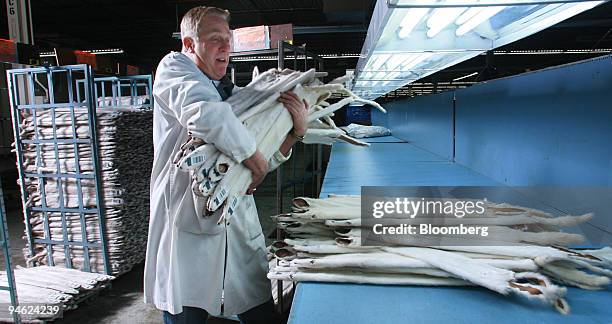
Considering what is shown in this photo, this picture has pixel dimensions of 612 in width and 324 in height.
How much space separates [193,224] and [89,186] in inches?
123

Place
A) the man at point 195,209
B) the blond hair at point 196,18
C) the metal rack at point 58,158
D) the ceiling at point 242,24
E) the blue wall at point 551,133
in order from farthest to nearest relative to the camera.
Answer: the ceiling at point 242,24 < the metal rack at point 58,158 < the blue wall at point 551,133 < the blond hair at point 196,18 < the man at point 195,209

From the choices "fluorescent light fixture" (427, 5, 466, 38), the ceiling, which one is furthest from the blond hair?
the ceiling

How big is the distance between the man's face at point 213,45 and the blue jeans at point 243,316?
952 millimetres

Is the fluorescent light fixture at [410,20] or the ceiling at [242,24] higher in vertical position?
the ceiling at [242,24]

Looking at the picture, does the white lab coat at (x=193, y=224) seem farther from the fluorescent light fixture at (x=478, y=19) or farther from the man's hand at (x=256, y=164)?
the fluorescent light fixture at (x=478, y=19)

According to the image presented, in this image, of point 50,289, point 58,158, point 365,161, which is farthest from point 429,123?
point 50,289

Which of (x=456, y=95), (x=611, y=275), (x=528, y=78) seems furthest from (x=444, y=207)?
(x=456, y=95)

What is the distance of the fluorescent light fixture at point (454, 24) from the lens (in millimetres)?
1312

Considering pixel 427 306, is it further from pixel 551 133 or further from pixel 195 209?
pixel 551 133

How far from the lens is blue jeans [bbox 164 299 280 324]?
4.94 feet

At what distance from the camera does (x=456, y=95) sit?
11.8ft

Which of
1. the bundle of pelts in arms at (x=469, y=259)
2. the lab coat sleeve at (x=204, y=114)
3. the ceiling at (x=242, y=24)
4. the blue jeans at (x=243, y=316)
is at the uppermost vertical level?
the ceiling at (x=242, y=24)

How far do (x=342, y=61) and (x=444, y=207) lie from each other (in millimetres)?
14469

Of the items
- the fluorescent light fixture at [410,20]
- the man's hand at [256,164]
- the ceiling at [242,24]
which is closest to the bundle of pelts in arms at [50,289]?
the man's hand at [256,164]
